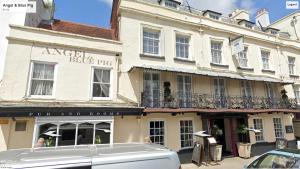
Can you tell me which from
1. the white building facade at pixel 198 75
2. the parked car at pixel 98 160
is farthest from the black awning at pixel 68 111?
the parked car at pixel 98 160

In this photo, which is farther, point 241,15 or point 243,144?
point 241,15

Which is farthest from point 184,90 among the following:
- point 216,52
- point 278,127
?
point 278,127

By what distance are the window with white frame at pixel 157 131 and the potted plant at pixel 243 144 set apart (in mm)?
5446

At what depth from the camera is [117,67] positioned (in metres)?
10.9

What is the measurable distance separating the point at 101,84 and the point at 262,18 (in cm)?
1924

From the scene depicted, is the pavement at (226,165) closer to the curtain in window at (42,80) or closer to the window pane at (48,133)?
the window pane at (48,133)

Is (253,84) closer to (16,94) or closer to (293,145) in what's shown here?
(293,145)

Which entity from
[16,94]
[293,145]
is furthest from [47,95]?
[293,145]

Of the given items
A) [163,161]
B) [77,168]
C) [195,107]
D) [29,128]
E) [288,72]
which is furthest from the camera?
[288,72]

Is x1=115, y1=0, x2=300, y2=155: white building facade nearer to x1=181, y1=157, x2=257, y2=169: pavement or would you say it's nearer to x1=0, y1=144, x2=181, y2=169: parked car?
x1=181, y1=157, x2=257, y2=169: pavement

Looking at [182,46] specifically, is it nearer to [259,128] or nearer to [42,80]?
[259,128]

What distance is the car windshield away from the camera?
4941 millimetres

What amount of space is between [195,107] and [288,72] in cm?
1176

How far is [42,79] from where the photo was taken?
9.41 m
